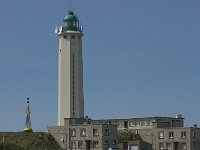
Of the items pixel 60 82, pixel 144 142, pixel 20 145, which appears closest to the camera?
pixel 20 145

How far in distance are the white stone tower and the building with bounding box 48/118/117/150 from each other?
31.8ft

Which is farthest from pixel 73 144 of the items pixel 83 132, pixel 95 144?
pixel 95 144

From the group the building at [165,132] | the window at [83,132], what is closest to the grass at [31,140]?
the window at [83,132]

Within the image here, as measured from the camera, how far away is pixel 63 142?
101438 millimetres

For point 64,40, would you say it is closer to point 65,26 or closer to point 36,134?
point 65,26

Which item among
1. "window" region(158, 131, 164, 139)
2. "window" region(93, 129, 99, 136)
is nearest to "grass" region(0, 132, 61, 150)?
"window" region(93, 129, 99, 136)

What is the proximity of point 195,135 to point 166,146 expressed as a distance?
4.80 meters

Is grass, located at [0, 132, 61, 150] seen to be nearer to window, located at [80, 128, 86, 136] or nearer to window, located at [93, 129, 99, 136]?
window, located at [80, 128, 86, 136]

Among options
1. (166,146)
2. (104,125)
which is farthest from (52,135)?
(166,146)

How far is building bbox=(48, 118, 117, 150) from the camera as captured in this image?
9806cm

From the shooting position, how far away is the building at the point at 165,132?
3981 inches

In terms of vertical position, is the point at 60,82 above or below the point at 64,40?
below

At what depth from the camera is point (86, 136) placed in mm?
99312

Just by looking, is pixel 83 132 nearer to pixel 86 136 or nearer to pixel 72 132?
pixel 86 136
